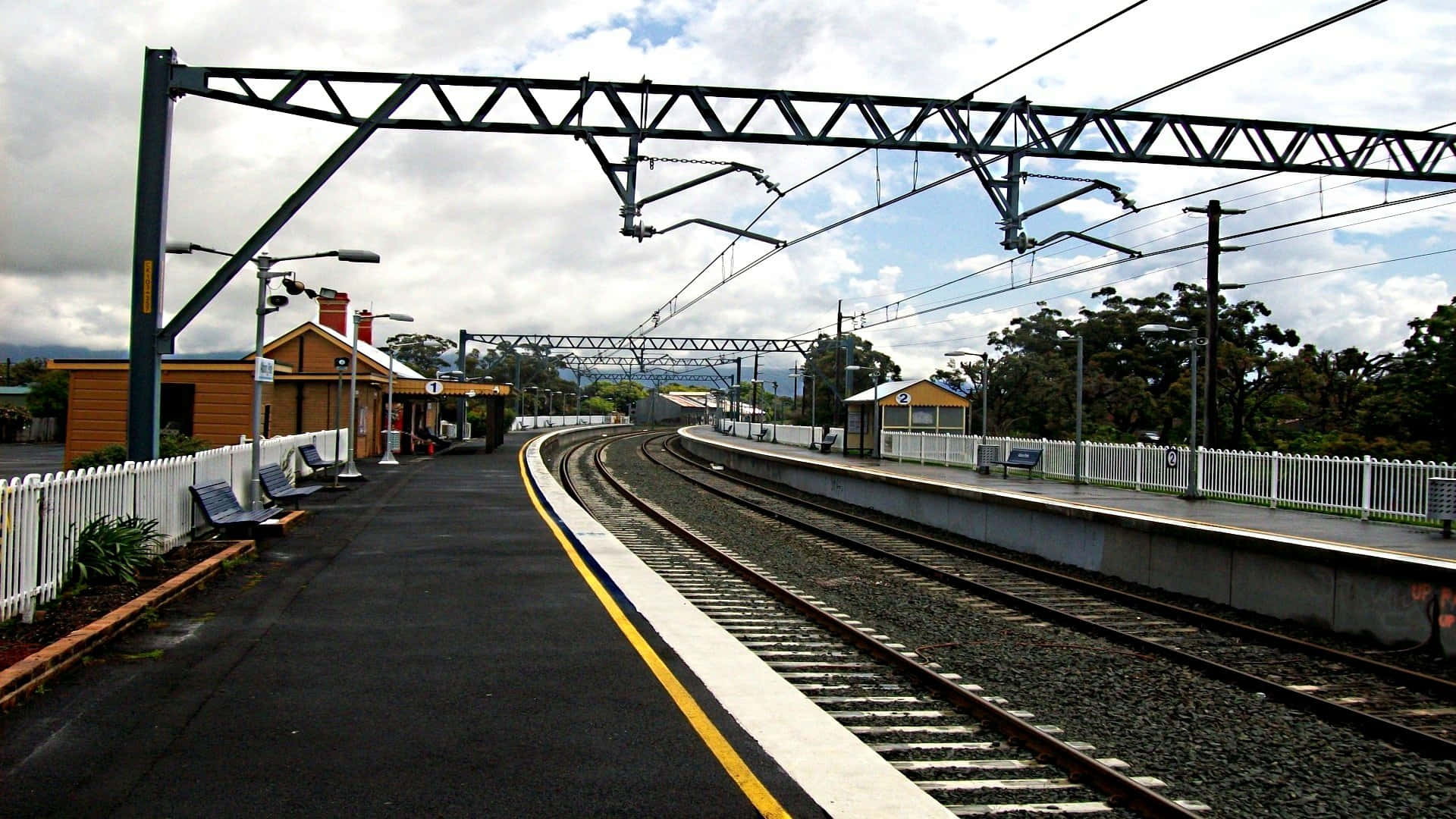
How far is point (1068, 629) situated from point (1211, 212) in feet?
56.8

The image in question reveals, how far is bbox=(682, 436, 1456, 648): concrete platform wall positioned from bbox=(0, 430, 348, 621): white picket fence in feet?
39.3

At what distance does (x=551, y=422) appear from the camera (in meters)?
88.6

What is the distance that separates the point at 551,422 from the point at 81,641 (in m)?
81.6

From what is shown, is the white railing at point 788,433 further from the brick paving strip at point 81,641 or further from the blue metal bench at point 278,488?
the brick paving strip at point 81,641

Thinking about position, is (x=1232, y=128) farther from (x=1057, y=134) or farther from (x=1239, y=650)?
(x=1239, y=650)

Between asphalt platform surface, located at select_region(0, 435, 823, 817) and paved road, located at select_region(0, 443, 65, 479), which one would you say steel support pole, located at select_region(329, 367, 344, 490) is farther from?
asphalt platform surface, located at select_region(0, 435, 823, 817)

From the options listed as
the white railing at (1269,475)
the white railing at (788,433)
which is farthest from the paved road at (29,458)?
the white railing at (788,433)

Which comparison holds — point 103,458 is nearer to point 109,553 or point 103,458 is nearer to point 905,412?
point 109,553

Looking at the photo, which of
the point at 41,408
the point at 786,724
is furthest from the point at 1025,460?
the point at 41,408

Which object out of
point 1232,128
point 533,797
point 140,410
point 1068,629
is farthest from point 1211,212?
point 533,797

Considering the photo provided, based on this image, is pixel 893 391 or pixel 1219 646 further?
pixel 893 391

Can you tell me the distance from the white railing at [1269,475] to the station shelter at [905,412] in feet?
24.5

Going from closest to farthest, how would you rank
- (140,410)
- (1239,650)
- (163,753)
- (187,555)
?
(163,753), (1239,650), (187,555), (140,410)

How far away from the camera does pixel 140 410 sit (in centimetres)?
1370
